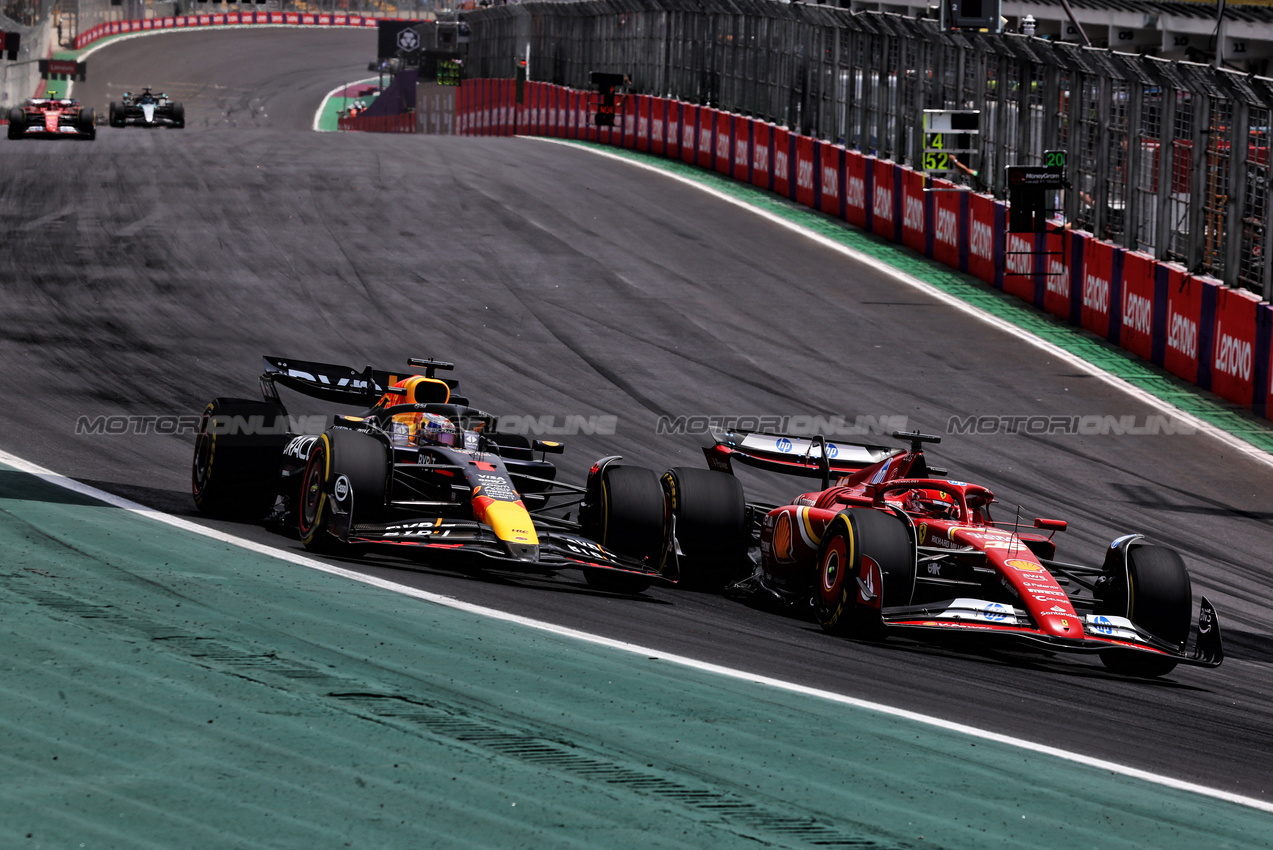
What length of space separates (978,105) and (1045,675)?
20440 millimetres

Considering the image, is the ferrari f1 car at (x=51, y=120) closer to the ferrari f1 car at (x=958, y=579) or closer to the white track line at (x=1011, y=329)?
the white track line at (x=1011, y=329)

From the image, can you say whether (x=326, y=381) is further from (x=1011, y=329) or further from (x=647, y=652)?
(x=1011, y=329)

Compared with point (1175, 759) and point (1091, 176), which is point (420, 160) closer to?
point (1091, 176)

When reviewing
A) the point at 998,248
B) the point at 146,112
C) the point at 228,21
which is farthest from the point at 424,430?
the point at 228,21

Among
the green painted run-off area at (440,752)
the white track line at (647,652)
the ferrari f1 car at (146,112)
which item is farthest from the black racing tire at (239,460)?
the ferrari f1 car at (146,112)

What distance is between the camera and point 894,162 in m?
30.8

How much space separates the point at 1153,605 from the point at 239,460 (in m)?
6.42

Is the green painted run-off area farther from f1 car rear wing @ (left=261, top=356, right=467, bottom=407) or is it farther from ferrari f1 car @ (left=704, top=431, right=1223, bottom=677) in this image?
f1 car rear wing @ (left=261, top=356, right=467, bottom=407)

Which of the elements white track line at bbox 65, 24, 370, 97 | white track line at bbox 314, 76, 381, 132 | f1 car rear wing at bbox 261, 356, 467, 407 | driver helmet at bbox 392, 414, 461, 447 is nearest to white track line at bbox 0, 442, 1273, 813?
driver helmet at bbox 392, 414, 461, 447

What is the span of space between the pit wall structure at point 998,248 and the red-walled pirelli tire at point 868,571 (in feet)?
35.4

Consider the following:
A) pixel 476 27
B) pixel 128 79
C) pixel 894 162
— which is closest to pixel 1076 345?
pixel 894 162

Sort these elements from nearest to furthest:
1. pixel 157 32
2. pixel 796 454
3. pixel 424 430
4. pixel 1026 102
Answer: pixel 424 430, pixel 796 454, pixel 1026 102, pixel 157 32

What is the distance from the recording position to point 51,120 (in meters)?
38.8

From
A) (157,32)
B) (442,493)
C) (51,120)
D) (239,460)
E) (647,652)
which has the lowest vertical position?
(647,652)
